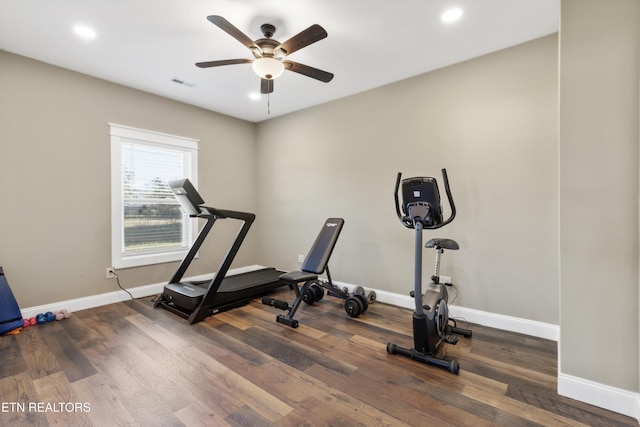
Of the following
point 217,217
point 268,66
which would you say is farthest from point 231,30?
point 217,217

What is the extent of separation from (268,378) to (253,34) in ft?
9.01

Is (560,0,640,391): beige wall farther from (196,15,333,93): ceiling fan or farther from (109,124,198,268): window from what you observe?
(109,124,198,268): window

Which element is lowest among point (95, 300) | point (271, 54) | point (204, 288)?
point (95, 300)

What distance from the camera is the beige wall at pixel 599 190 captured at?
162cm

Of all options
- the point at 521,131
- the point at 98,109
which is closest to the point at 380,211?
the point at 521,131

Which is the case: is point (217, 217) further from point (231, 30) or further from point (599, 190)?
point (599, 190)

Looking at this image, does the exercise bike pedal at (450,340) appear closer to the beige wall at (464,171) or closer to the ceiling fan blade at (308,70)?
the beige wall at (464,171)

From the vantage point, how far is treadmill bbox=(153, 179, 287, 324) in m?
3.06

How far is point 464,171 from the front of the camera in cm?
295

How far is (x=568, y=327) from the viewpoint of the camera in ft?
5.78

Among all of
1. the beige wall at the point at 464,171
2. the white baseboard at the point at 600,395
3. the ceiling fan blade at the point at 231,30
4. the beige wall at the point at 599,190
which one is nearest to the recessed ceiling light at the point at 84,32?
the ceiling fan blade at the point at 231,30

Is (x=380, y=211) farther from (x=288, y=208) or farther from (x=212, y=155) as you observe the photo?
(x=212, y=155)

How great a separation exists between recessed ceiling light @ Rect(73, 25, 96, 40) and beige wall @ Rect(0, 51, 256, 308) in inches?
36.6

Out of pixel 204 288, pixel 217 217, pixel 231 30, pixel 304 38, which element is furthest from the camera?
pixel 204 288
